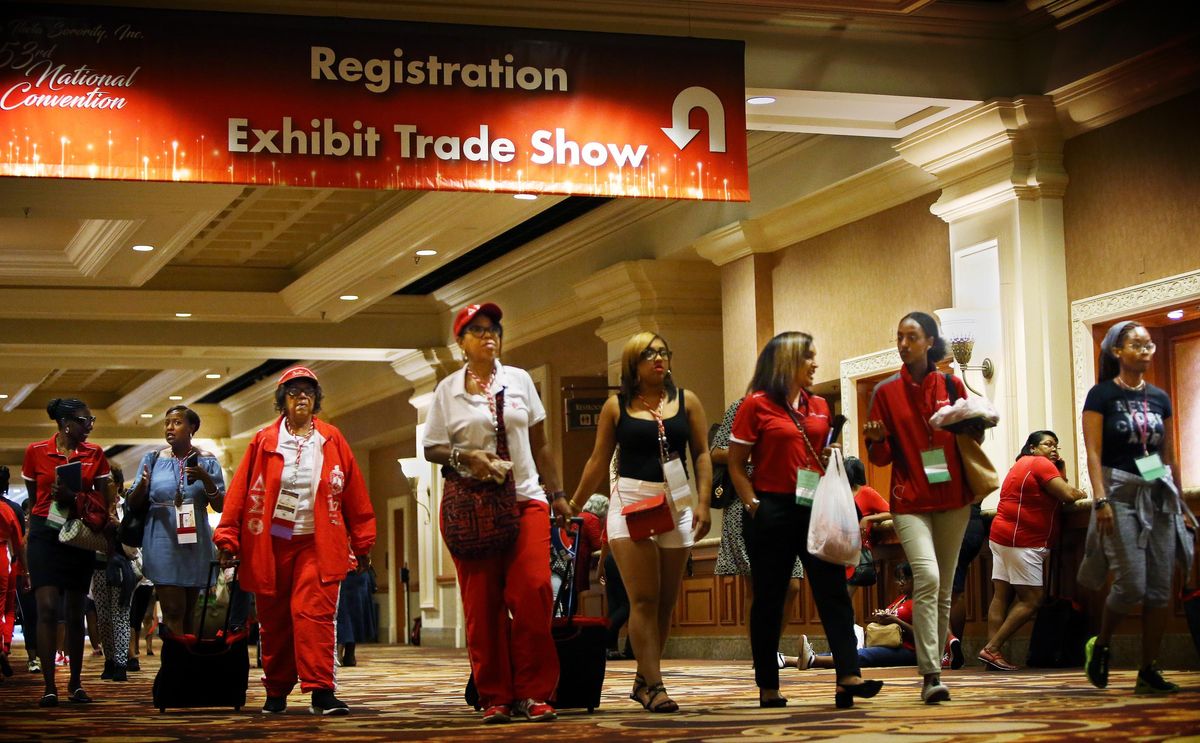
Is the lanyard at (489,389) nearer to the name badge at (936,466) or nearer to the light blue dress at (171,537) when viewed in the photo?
the name badge at (936,466)

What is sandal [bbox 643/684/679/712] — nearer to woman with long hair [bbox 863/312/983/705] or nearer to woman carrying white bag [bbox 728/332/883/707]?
woman carrying white bag [bbox 728/332/883/707]

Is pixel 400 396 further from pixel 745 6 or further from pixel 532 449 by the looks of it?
pixel 532 449

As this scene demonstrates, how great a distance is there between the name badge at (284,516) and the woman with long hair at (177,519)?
1.31 m

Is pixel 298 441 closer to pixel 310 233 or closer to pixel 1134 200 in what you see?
pixel 1134 200

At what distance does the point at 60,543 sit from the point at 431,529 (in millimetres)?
12944

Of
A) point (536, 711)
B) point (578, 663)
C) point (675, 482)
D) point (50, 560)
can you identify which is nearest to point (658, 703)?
point (578, 663)

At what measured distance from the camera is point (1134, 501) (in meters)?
5.91

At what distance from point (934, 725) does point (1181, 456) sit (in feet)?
16.8

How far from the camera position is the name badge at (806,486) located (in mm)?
5527

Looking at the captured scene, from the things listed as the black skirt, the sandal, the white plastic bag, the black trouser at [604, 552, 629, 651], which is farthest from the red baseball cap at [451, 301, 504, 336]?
the black trouser at [604, 552, 629, 651]

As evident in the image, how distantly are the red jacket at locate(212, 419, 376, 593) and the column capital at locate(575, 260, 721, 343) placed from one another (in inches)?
299

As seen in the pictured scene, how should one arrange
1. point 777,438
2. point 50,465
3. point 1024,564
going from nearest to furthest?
point 777,438 → point 50,465 → point 1024,564

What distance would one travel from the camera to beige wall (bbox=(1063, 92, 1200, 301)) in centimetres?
865

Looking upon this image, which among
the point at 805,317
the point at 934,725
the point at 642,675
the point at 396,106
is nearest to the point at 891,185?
the point at 805,317
